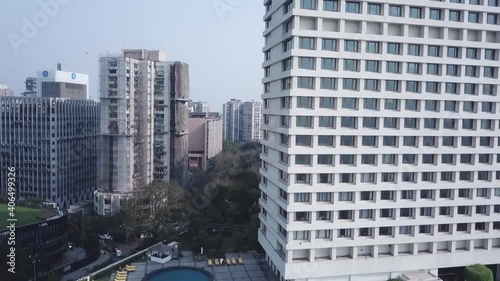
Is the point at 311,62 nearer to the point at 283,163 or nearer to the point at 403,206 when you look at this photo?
the point at 283,163

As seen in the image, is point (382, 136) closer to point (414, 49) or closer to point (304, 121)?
point (304, 121)

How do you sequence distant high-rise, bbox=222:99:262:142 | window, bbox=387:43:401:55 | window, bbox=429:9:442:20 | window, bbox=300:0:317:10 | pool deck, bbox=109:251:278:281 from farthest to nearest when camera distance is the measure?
1. distant high-rise, bbox=222:99:262:142
2. pool deck, bbox=109:251:278:281
3. window, bbox=429:9:442:20
4. window, bbox=387:43:401:55
5. window, bbox=300:0:317:10

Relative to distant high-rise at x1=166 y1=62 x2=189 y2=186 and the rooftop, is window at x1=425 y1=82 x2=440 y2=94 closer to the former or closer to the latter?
the rooftop

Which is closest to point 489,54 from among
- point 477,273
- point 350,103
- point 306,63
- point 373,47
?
point 373,47

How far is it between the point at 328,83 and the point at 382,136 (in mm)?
4202

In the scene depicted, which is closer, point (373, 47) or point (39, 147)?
point (373, 47)

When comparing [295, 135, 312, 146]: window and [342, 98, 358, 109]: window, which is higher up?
[342, 98, 358, 109]: window

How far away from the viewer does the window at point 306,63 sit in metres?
Result: 22.0

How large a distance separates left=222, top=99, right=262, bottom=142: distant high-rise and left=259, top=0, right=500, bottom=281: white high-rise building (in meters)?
81.0

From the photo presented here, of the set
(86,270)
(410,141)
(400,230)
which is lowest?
(86,270)

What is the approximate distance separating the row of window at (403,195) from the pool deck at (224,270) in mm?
5136

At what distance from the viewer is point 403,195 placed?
79.0ft

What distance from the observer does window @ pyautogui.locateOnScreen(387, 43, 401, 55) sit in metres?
23.1

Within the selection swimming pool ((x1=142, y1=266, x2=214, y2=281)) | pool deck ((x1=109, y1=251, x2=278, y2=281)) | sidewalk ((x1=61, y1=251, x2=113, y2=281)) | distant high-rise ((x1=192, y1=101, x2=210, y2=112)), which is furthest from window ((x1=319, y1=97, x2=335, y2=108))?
distant high-rise ((x1=192, y1=101, x2=210, y2=112))
